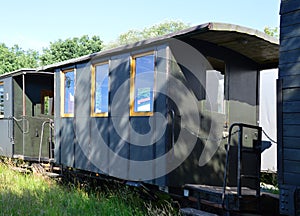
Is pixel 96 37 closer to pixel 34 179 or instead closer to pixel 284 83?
pixel 34 179

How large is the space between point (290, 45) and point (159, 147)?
2421mm

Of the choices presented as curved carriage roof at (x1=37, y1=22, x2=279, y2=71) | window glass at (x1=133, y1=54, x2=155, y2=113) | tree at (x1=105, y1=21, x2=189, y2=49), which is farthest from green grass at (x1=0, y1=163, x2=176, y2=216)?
tree at (x1=105, y1=21, x2=189, y2=49)

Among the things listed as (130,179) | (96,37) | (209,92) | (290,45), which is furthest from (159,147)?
(96,37)

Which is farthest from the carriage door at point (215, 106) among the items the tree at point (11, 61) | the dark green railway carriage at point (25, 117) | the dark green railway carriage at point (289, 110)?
the tree at point (11, 61)

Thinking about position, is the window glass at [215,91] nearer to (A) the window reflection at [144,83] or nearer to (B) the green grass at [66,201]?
(A) the window reflection at [144,83]

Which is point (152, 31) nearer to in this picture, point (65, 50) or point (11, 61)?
point (65, 50)

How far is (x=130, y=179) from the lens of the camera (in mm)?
6215

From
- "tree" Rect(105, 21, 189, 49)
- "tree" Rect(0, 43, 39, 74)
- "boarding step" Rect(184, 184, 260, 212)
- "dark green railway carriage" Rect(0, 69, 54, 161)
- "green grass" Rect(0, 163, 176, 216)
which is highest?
"tree" Rect(105, 21, 189, 49)

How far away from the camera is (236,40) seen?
6.07 m

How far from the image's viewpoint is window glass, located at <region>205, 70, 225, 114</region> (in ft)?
20.7

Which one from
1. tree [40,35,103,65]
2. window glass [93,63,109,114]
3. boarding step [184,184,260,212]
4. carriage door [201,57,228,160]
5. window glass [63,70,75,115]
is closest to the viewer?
boarding step [184,184,260,212]

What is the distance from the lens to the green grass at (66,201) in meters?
6.31

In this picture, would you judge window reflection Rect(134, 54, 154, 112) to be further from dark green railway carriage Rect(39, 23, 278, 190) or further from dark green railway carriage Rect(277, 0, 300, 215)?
dark green railway carriage Rect(277, 0, 300, 215)

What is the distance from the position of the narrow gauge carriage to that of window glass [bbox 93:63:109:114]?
0.06ft
